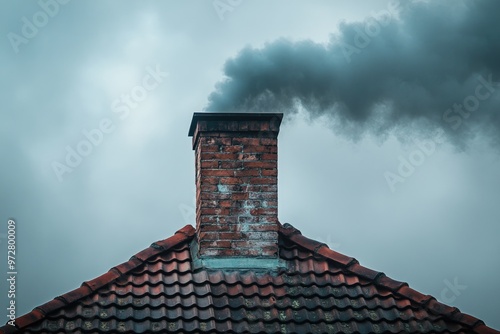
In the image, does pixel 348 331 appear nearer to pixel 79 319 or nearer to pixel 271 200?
pixel 271 200

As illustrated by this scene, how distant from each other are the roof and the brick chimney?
18 cm

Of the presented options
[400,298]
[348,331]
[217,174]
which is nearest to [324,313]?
[348,331]

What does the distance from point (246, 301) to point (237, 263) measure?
482 millimetres

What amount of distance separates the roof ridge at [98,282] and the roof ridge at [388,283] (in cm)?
104

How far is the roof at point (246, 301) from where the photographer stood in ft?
22.2

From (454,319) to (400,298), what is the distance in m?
0.52

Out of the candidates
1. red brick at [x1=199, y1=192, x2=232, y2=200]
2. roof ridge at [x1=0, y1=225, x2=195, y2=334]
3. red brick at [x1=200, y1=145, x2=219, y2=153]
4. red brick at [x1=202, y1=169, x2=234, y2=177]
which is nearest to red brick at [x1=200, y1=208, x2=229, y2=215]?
red brick at [x1=199, y1=192, x2=232, y2=200]

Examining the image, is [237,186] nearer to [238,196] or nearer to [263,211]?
[238,196]

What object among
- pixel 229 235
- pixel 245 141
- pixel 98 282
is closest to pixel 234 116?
pixel 245 141

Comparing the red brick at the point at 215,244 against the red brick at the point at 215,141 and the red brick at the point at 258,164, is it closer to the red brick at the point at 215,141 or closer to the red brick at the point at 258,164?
the red brick at the point at 258,164

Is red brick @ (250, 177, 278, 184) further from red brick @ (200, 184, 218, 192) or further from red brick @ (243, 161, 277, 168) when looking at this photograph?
red brick @ (200, 184, 218, 192)

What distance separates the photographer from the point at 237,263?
7441 millimetres

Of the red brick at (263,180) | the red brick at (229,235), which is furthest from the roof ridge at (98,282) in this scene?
the red brick at (263,180)

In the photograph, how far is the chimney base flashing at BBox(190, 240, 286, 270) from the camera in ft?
24.3
